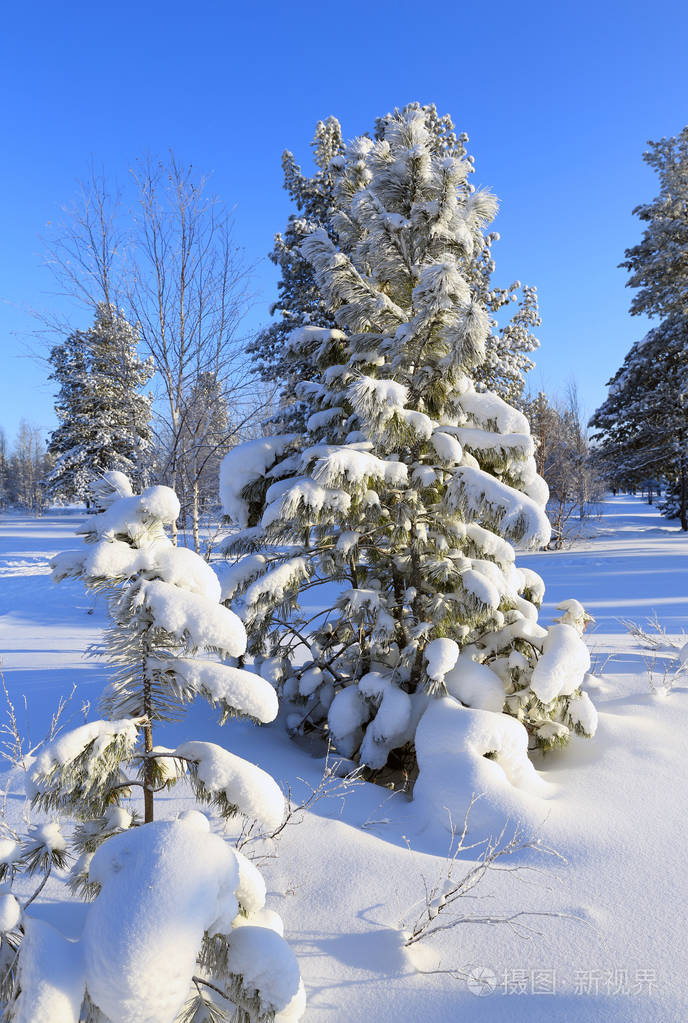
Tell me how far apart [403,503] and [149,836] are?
10.5 feet

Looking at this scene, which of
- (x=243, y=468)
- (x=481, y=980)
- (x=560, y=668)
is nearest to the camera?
(x=481, y=980)

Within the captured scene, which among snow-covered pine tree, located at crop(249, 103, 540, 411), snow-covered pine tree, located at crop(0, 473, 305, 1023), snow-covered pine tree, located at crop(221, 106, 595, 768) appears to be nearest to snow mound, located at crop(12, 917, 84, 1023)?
snow-covered pine tree, located at crop(0, 473, 305, 1023)

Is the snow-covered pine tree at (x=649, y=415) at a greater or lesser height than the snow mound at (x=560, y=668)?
greater

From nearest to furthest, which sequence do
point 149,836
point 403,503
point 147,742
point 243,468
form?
point 149,836, point 147,742, point 403,503, point 243,468

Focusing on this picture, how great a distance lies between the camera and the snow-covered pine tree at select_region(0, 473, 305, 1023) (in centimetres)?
120

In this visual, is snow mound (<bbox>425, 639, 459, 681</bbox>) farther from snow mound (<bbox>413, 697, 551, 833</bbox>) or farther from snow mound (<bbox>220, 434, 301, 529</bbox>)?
snow mound (<bbox>220, 434, 301, 529</bbox>)

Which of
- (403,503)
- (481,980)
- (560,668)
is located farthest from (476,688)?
(481,980)

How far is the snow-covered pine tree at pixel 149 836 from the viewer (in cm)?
120

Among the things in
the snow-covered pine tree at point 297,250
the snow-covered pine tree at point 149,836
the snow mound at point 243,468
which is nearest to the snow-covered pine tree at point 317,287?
the snow-covered pine tree at point 297,250

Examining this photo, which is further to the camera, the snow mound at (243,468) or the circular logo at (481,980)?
the snow mound at (243,468)

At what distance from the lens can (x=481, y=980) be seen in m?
2.08

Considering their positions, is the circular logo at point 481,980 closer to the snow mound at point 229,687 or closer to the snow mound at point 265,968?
the snow mound at point 265,968

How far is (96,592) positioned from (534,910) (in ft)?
7.60

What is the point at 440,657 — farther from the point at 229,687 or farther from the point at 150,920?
the point at 150,920
